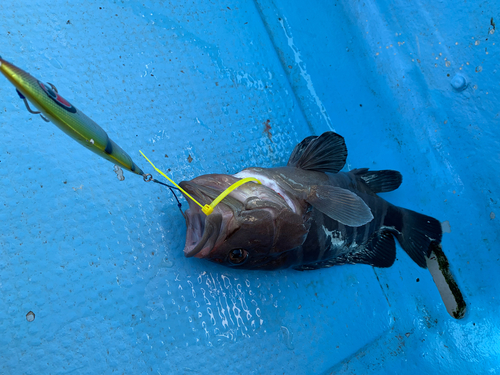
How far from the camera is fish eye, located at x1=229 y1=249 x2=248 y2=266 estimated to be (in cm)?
200

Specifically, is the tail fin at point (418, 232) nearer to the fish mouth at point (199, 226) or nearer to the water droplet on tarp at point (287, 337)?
the water droplet on tarp at point (287, 337)

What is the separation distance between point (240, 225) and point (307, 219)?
0.63 metres

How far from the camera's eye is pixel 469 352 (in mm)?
3084

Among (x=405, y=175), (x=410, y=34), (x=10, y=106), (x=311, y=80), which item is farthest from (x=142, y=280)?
(x=410, y=34)

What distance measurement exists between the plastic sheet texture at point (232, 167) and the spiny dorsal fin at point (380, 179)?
0.27 m

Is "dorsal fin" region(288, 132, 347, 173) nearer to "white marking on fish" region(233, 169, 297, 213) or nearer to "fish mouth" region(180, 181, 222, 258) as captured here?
"white marking on fish" region(233, 169, 297, 213)

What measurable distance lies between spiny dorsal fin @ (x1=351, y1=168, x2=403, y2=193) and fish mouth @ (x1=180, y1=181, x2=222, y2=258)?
161 cm

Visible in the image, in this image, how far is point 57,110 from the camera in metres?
1.03

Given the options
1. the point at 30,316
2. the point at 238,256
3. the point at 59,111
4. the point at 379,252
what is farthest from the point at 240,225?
the point at 379,252

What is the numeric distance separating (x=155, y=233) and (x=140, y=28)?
1530mm

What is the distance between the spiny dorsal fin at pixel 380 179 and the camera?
2.99 metres

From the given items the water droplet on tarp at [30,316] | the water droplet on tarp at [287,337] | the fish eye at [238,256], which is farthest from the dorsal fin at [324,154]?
the water droplet on tarp at [30,316]

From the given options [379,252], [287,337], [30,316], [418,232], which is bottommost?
[418,232]

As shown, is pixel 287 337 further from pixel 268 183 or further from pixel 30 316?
pixel 30 316
